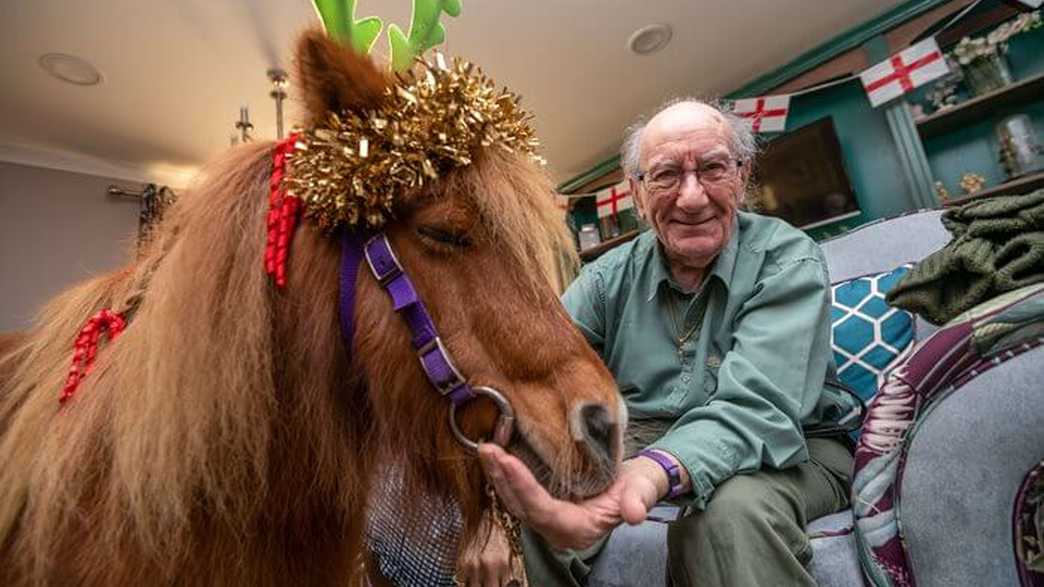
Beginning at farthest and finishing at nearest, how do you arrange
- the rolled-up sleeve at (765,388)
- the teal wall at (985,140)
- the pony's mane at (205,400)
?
the teal wall at (985,140) < the rolled-up sleeve at (765,388) < the pony's mane at (205,400)

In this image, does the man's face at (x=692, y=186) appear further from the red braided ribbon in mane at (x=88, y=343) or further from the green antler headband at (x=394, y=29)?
the red braided ribbon in mane at (x=88, y=343)

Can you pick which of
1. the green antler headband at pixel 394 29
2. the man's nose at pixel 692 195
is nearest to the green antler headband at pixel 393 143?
the green antler headband at pixel 394 29

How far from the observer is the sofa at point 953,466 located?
700 mm

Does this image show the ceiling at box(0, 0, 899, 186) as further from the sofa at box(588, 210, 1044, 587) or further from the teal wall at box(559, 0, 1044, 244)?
the sofa at box(588, 210, 1044, 587)

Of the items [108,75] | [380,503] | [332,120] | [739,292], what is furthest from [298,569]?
[108,75]

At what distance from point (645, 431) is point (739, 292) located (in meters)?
0.38

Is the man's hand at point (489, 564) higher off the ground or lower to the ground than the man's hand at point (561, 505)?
lower

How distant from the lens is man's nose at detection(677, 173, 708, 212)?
118 cm

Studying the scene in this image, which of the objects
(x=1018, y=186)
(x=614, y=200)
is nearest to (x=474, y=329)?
(x=1018, y=186)

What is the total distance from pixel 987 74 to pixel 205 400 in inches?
165

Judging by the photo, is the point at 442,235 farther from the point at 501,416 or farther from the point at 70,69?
the point at 70,69

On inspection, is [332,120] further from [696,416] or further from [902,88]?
[902,88]

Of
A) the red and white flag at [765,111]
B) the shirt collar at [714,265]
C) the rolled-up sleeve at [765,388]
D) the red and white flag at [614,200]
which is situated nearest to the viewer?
the rolled-up sleeve at [765,388]

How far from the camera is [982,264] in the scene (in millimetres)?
934
